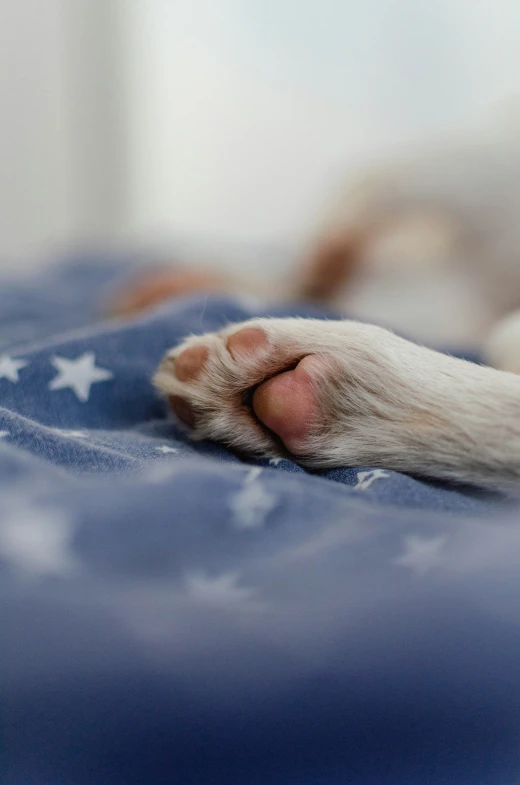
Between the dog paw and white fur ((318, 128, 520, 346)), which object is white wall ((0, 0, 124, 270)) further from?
the dog paw

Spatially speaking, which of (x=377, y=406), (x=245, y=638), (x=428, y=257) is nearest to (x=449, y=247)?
(x=428, y=257)

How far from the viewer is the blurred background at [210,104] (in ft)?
7.38

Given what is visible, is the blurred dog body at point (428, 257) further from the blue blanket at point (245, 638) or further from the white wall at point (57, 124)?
the white wall at point (57, 124)

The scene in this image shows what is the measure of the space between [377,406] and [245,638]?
0.20 metres

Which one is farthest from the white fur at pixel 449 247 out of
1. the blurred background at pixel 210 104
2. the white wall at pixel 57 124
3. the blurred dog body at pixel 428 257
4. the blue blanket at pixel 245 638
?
the white wall at pixel 57 124

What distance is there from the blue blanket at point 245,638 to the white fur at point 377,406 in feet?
0.34

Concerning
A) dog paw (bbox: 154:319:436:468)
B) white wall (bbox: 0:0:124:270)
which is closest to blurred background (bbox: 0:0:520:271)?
white wall (bbox: 0:0:124:270)

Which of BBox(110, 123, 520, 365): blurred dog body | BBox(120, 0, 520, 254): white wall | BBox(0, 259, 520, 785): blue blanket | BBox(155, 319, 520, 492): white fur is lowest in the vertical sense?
BBox(0, 259, 520, 785): blue blanket

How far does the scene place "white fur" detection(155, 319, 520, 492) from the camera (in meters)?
0.45

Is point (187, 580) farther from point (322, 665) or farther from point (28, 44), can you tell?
point (28, 44)

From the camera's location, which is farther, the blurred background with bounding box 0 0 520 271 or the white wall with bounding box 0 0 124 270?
the white wall with bounding box 0 0 124 270

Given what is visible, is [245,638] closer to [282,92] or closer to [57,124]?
[282,92]

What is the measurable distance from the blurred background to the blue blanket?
1833mm

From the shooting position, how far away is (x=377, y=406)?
48 centimetres
